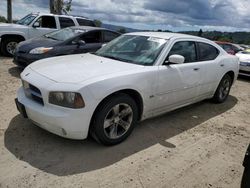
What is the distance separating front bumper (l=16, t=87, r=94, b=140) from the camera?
3.34 meters

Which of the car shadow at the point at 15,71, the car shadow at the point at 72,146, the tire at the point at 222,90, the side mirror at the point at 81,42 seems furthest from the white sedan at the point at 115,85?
the car shadow at the point at 15,71

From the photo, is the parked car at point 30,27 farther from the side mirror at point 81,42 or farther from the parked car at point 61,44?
the side mirror at point 81,42

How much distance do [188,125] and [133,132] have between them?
1.16 m

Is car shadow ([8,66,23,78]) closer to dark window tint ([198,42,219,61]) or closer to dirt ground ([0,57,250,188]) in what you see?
dirt ground ([0,57,250,188])

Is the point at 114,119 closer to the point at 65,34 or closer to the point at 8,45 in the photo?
the point at 65,34

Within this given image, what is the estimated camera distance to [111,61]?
431 cm

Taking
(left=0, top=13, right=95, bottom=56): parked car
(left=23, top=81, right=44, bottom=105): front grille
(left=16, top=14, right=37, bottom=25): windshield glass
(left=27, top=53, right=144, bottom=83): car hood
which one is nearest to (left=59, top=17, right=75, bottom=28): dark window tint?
(left=0, top=13, right=95, bottom=56): parked car

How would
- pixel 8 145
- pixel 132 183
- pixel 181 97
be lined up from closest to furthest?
pixel 132 183 < pixel 8 145 < pixel 181 97

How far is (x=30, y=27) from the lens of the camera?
396 inches

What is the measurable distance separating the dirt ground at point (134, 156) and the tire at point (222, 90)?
1198 mm

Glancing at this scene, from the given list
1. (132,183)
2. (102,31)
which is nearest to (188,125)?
(132,183)

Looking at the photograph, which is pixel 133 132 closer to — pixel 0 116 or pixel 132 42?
pixel 132 42

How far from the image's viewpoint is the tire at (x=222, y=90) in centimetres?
613

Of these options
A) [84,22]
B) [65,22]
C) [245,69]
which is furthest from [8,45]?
[245,69]
